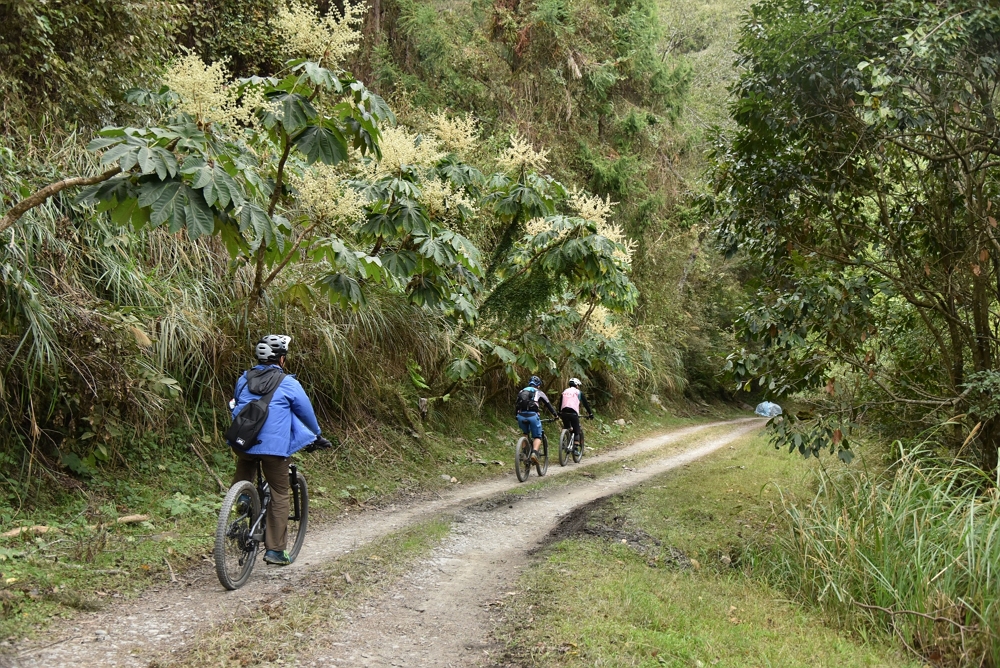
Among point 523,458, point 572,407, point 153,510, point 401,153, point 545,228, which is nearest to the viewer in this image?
point 153,510

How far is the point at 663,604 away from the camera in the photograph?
5598 mm

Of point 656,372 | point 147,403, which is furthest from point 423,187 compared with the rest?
point 656,372

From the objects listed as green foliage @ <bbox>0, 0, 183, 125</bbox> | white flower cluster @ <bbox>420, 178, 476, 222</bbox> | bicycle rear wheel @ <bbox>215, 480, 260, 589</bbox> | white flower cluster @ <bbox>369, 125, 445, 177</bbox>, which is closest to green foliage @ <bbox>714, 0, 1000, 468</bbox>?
white flower cluster @ <bbox>420, 178, 476, 222</bbox>

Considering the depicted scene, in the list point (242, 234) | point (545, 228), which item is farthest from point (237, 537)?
point (545, 228)

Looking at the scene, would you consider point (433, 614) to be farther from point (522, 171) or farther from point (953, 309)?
point (522, 171)

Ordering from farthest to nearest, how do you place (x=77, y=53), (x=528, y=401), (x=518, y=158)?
(x=528, y=401)
(x=518, y=158)
(x=77, y=53)

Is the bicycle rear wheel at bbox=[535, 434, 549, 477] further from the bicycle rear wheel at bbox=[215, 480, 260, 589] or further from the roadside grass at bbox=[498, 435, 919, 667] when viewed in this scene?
the bicycle rear wheel at bbox=[215, 480, 260, 589]

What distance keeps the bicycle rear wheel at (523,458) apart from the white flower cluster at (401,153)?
4.79m

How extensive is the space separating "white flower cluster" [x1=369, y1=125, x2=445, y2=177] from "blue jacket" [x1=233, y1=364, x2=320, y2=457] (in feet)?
13.0

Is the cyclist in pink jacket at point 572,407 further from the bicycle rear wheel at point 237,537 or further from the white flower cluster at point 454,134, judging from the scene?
the bicycle rear wheel at point 237,537

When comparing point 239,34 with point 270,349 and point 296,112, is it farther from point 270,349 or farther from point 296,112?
point 270,349

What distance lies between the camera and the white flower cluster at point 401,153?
9047 millimetres

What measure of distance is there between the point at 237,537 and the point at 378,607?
1240mm

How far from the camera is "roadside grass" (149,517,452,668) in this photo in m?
4.38
